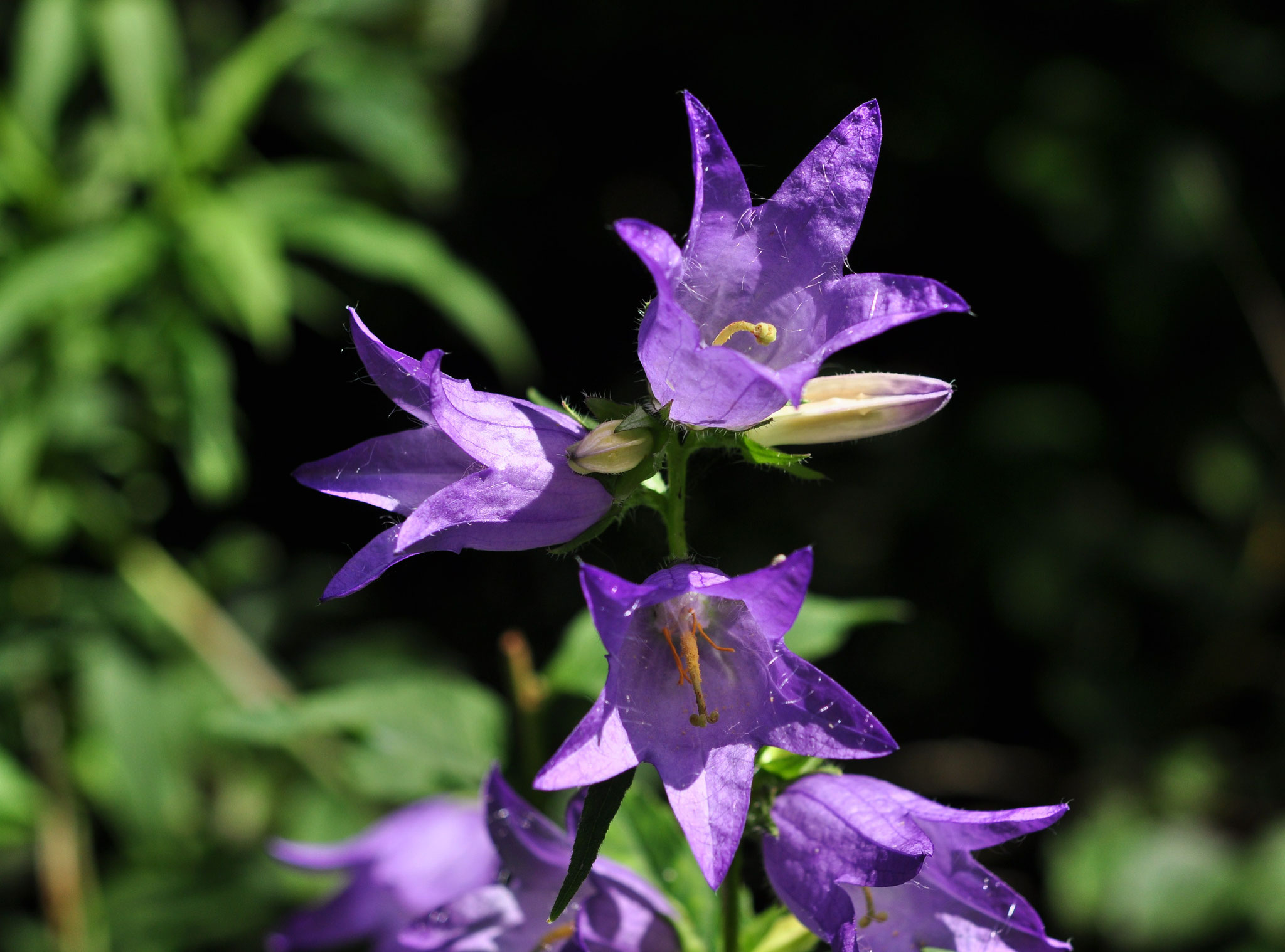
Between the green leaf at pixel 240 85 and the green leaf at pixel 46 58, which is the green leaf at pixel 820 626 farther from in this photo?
the green leaf at pixel 46 58

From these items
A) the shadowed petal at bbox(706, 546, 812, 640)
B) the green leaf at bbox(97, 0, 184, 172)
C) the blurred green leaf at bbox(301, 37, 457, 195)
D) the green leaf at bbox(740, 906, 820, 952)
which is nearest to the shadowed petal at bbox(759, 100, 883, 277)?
the shadowed petal at bbox(706, 546, 812, 640)

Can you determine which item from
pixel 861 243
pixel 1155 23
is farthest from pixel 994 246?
pixel 1155 23

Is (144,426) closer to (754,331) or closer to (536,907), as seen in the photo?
(536,907)

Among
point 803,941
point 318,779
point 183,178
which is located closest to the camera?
point 803,941

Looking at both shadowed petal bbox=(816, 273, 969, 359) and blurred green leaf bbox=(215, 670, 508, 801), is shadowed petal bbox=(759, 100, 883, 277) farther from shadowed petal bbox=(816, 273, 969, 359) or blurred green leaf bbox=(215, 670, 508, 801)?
blurred green leaf bbox=(215, 670, 508, 801)

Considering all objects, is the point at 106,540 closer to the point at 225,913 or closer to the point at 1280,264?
the point at 225,913

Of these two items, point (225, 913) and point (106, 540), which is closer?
point (225, 913)

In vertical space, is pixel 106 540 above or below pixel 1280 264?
below
